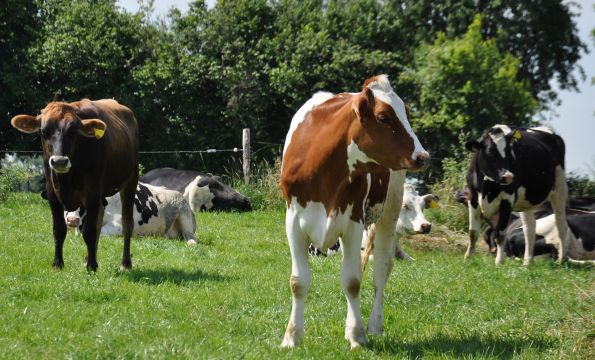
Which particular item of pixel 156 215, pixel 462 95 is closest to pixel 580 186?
pixel 462 95

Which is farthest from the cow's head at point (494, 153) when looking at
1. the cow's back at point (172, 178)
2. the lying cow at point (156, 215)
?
the cow's back at point (172, 178)

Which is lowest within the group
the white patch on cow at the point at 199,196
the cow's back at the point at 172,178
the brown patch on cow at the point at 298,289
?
the white patch on cow at the point at 199,196

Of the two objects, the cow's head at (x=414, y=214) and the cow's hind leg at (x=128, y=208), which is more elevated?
the cow's hind leg at (x=128, y=208)

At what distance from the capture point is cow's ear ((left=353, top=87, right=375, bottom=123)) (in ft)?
19.9

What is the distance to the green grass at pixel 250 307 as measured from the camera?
5941mm

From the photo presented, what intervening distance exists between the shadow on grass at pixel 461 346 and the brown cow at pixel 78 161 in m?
4.07

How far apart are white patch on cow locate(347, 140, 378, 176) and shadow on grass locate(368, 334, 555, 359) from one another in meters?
1.32

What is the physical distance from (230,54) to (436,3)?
1057cm

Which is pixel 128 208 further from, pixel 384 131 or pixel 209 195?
pixel 209 195

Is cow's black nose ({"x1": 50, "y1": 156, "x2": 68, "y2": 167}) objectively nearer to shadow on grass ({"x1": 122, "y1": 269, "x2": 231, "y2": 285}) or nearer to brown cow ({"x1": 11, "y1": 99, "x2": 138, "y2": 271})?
brown cow ({"x1": 11, "y1": 99, "x2": 138, "y2": 271})

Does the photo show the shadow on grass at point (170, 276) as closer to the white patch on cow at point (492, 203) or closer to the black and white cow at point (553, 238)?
the white patch on cow at point (492, 203)

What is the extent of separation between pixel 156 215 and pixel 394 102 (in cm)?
857

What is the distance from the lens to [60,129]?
8.91 metres

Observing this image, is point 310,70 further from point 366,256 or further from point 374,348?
point 374,348
